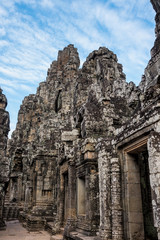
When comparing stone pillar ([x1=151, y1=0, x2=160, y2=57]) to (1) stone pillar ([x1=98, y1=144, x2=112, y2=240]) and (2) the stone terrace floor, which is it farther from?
(2) the stone terrace floor

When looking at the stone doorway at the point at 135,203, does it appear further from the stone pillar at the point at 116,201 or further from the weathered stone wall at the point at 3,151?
the weathered stone wall at the point at 3,151

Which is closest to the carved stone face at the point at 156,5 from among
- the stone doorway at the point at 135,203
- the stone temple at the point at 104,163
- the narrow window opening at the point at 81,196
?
the stone temple at the point at 104,163

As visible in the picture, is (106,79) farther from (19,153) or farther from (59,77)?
(59,77)

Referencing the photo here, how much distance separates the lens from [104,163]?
7215mm

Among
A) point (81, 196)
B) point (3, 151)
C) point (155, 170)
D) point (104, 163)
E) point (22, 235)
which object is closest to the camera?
point (155, 170)

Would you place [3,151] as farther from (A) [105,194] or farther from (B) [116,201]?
(B) [116,201]

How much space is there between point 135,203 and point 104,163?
4.88 feet

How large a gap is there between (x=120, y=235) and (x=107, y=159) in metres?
2.15

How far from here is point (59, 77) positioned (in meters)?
40.8

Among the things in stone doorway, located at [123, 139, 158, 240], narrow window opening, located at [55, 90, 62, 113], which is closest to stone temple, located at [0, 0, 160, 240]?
stone doorway, located at [123, 139, 158, 240]

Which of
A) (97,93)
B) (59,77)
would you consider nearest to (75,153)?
(97,93)

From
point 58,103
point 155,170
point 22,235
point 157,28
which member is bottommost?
point 22,235

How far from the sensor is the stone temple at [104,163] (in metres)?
6.09

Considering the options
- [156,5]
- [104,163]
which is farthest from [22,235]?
[156,5]
